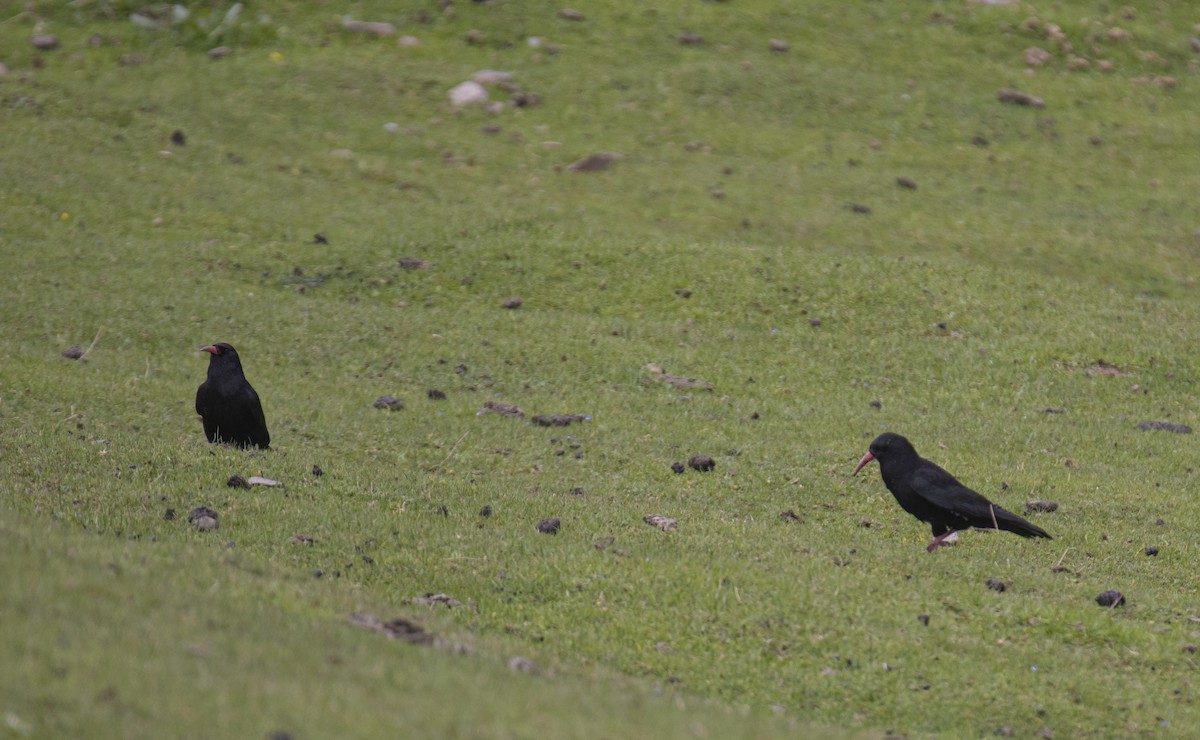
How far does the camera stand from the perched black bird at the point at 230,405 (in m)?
13.6

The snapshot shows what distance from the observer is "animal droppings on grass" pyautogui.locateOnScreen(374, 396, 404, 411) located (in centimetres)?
1705

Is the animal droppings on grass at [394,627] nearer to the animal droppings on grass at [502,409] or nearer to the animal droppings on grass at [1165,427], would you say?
the animal droppings on grass at [502,409]

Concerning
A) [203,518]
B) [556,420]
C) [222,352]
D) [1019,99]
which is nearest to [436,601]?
[203,518]

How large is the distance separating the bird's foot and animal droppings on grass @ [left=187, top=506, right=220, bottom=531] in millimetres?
6153

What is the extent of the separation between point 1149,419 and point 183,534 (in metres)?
13.6

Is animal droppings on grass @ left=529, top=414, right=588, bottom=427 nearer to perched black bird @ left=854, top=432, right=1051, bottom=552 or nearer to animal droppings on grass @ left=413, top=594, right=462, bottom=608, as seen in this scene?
perched black bird @ left=854, top=432, right=1051, bottom=552

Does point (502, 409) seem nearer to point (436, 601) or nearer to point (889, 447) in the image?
point (889, 447)

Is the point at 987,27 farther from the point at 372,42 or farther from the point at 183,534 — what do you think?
the point at 183,534

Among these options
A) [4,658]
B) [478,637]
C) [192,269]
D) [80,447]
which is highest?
[4,658]

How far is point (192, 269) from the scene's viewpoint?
23.4 meters

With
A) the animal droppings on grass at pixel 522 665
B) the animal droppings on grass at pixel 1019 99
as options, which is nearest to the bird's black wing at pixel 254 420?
the animal droppings on grass at pixel 522 665

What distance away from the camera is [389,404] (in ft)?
56.0

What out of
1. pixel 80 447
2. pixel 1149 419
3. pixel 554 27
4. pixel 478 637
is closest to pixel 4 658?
pixel 478 637

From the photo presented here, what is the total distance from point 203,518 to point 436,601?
2298mm
